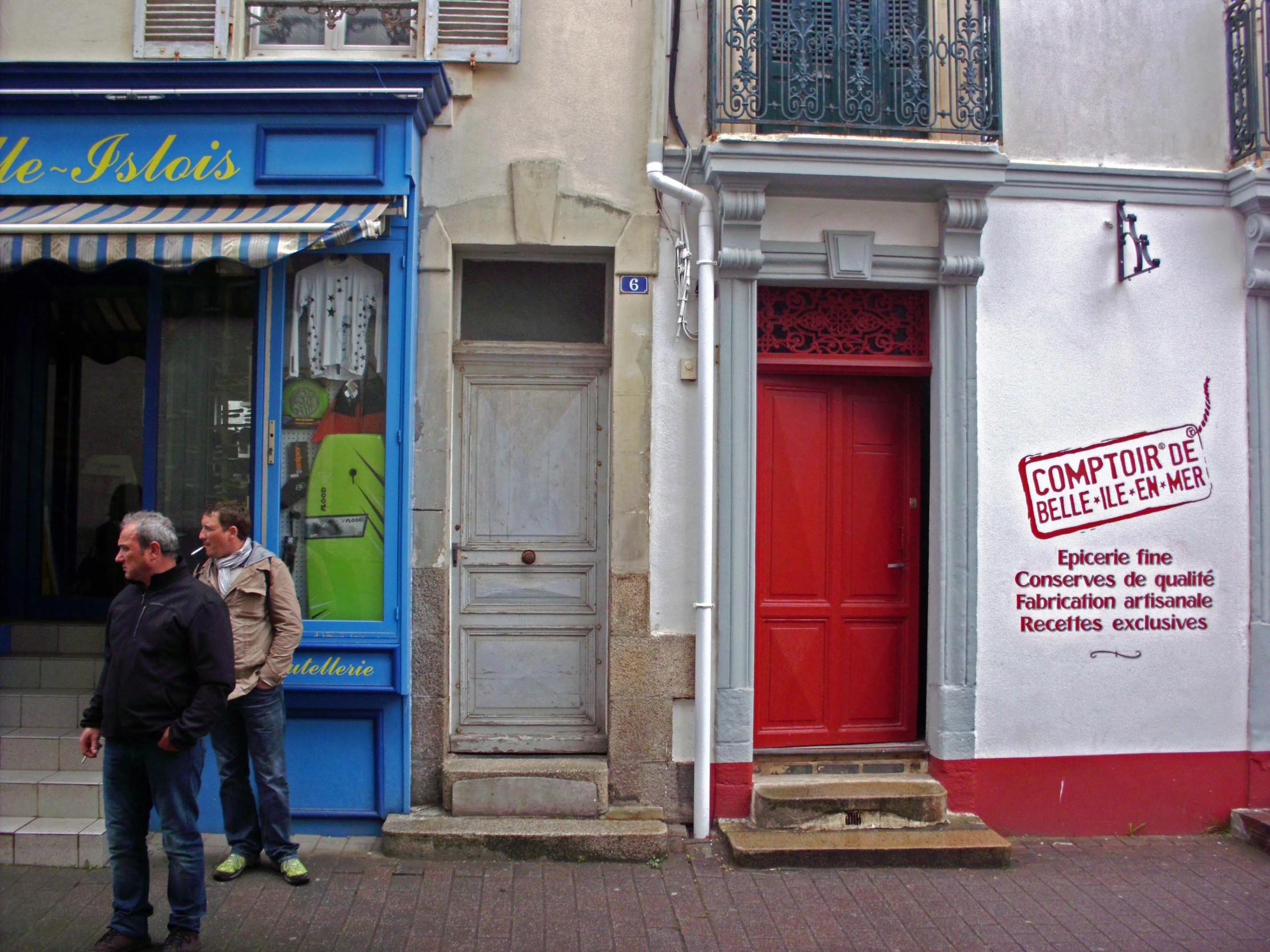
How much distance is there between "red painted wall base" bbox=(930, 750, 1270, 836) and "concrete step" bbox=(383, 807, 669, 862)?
1.87 metres

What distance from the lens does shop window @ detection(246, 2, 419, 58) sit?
19.1 ft

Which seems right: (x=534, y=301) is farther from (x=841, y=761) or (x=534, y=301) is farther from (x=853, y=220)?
(x=841, y=761)

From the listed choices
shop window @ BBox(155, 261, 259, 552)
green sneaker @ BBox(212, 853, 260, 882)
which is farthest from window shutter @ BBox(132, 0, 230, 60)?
green sneaker @ BBox(212, 853, 260, 882)

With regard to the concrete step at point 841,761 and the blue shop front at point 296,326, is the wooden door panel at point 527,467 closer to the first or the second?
the blue shop front at point 296,326

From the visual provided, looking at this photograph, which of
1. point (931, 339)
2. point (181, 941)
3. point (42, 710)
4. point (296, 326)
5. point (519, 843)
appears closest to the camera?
point (181, 941)

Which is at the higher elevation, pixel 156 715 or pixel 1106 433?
pixel 1106 433

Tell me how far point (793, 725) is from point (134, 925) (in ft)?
11.7

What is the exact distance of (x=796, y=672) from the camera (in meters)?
5.99

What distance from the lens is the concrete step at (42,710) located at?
5.66 m

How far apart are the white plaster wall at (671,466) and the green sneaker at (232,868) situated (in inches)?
96.2

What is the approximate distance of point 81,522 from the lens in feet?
20.9

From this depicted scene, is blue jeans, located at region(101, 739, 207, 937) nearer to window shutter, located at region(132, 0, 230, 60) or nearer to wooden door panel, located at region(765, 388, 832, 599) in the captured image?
wooden door panel, located at region(765, 388, 832, 599)

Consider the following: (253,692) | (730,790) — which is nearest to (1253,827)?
(730,790)

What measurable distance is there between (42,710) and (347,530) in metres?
2.08
